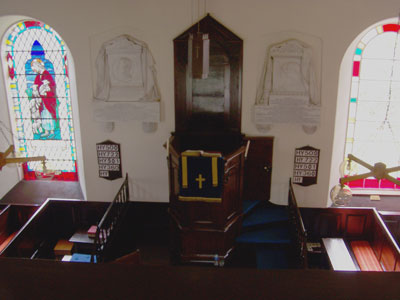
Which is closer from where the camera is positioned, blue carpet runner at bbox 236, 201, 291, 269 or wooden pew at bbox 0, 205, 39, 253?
blue carpet runner at bbox 236, 201, 291, 269

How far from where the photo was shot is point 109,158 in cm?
796

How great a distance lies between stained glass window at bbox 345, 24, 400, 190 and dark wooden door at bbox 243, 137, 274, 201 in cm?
178

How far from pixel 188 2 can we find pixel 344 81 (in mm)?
3508

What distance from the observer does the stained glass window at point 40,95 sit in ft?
26.7

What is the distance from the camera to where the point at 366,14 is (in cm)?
687

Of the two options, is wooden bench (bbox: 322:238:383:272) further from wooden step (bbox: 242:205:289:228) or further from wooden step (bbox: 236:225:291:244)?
wooden step (bbox: 242:205:289:228)

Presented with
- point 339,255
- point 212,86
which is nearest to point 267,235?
point 339,255

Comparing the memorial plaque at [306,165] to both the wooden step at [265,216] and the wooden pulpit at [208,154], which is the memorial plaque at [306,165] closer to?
the wooden step at [265,216]

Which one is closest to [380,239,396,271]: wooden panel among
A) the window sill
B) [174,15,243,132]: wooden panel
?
[174,15,243,132]: wooden panel

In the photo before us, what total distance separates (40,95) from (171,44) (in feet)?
11.0

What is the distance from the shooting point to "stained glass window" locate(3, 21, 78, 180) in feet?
26.7

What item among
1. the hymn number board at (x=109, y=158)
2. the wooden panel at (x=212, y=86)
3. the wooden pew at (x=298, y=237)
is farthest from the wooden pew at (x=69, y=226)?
the wooden pew at (x=298, y=237)

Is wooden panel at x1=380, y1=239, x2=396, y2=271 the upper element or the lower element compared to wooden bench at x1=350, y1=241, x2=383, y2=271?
upper

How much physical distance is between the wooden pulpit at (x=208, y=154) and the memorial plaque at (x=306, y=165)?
1.31 metres
